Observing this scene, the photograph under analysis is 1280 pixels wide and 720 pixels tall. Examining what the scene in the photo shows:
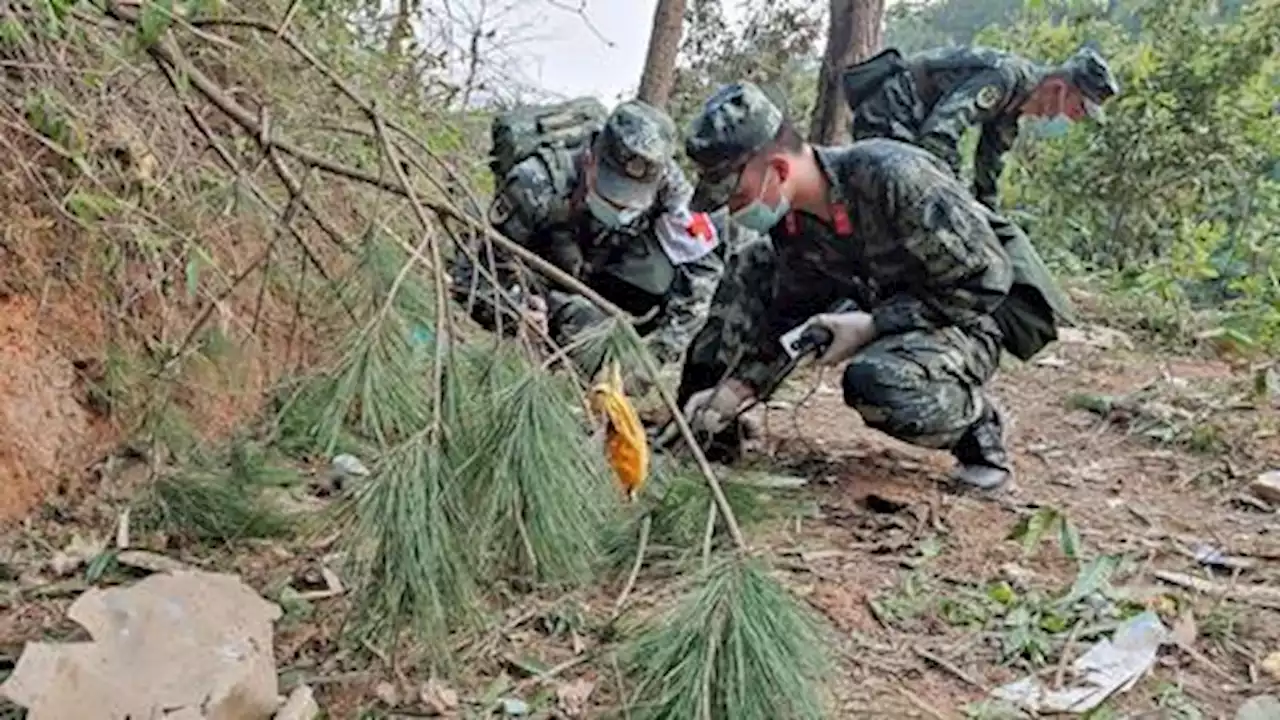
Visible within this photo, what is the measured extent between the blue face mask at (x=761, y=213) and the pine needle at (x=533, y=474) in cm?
93

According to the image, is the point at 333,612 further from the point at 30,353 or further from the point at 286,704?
the point at 30,353

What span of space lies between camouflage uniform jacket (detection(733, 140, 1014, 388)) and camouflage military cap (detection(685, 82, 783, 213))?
0.56ft

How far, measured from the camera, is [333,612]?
1686mm

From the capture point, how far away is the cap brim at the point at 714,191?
2.28 meters

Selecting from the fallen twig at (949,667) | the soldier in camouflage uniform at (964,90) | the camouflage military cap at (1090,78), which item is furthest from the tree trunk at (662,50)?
the fallen twig at (949,667)

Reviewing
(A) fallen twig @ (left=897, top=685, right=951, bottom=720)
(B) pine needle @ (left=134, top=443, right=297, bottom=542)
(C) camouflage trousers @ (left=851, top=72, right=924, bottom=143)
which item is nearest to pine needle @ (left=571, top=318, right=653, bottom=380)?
(A) fallen twig @ (left=897, top=685, right=951, bottom=720)

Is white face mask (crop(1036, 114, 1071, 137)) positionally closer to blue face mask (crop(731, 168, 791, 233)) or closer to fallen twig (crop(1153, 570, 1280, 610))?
blue face mask (crop(731, 168, 791, 233))

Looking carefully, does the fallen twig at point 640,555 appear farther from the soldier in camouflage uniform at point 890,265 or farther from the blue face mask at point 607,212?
the blue face mask at point 607,212

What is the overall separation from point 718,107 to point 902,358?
0.58 metres

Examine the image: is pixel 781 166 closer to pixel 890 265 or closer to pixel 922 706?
pixel 890 265

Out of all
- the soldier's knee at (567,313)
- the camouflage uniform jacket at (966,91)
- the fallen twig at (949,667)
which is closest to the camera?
the fallen twig at (949,667)

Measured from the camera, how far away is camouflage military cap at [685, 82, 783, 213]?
→ 2.23 meters

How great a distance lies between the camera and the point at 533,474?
1379 millimetres

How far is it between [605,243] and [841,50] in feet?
9.11
